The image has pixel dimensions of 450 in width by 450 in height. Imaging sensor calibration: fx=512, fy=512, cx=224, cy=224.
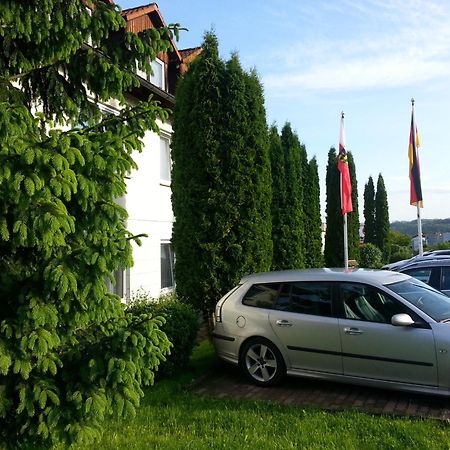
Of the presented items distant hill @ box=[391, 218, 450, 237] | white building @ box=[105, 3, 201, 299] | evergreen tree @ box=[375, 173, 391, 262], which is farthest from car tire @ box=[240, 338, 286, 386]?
distant hill @ box=[391, 218, 450, 237]

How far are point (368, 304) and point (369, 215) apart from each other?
34219 millimetres

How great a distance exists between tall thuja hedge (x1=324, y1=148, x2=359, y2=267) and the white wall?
1057cm

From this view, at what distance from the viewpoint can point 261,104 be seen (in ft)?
30.2

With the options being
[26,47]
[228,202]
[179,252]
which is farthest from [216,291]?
[26,47]

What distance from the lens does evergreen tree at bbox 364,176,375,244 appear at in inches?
1527

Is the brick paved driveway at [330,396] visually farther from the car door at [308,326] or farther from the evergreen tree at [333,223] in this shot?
the evergreen tree at [333,223]

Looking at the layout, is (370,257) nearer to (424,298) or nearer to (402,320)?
(424,298)

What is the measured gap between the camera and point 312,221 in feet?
57.4

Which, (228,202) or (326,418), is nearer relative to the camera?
(326,418)

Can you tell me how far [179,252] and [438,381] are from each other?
15.4ft

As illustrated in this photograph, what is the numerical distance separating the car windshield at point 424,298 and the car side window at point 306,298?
0.80 meters

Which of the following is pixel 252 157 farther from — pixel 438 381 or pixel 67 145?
pixel 67 145

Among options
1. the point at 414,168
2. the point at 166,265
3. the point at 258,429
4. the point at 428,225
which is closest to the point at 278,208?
the point at 166,265

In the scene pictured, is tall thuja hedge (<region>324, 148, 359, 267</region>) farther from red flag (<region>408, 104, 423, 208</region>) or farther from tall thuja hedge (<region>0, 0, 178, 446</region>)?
tall thuja hedge (<region>0, 0, 178, 446</region>)
